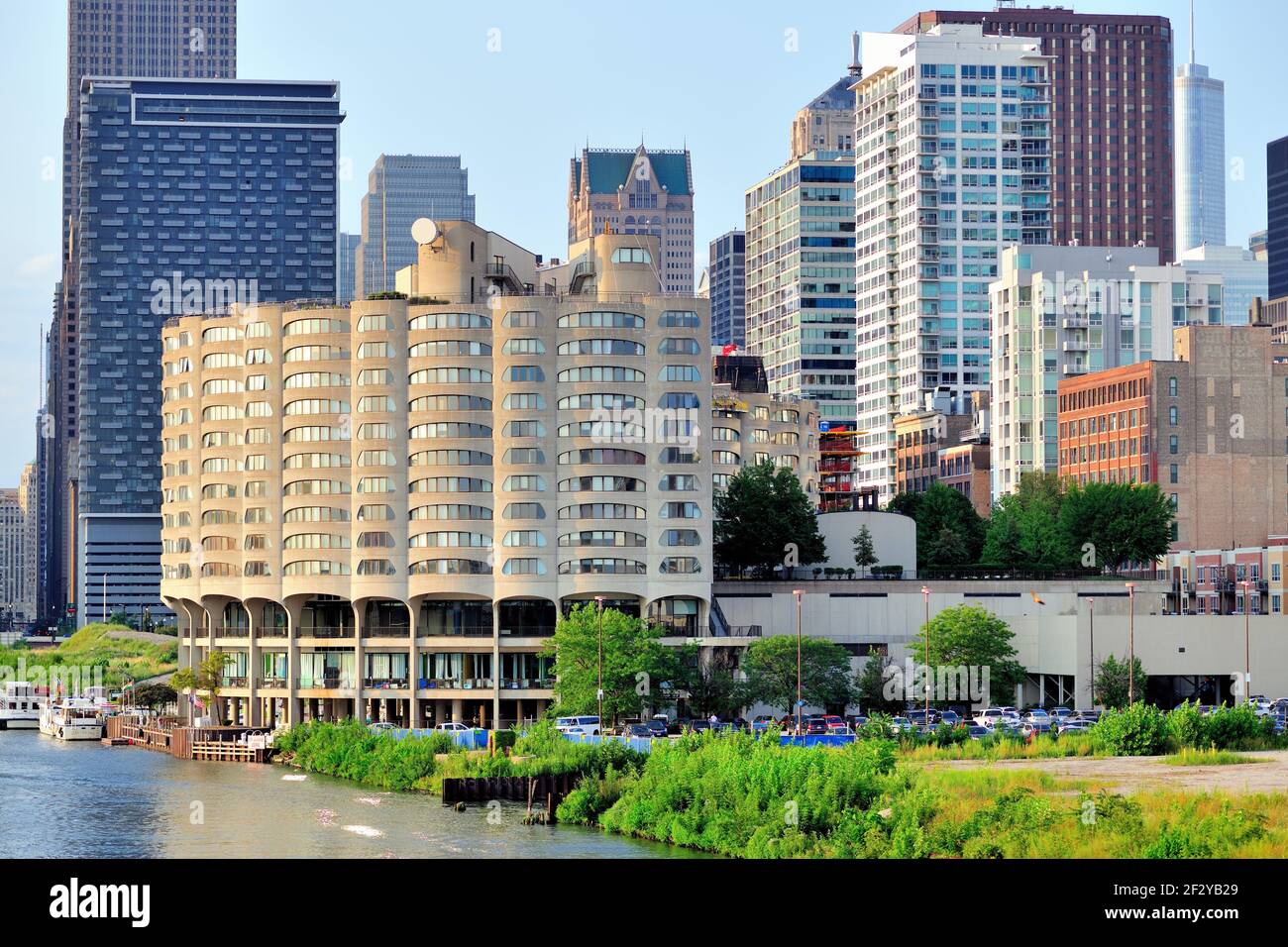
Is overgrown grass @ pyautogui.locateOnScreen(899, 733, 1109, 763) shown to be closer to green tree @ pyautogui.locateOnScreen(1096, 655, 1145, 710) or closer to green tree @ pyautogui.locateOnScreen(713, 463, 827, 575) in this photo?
green tree @ pyautogui.locateOnScreen(1096, 655, 1145, 710)

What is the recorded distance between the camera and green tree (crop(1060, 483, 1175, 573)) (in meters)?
170

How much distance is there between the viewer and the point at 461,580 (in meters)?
139

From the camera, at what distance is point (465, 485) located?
139m

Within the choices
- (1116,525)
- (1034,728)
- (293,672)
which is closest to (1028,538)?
(1116,525)

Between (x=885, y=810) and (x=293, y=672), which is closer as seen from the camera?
(x=885, y=810)

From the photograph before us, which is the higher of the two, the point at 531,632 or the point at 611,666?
the point at 531,632

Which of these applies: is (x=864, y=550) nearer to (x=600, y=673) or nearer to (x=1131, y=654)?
(x=1131, y=654)

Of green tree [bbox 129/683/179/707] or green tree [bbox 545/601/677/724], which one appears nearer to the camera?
green tree [bbox 545/601/677/724]

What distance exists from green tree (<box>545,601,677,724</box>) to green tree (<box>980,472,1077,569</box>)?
165 feet

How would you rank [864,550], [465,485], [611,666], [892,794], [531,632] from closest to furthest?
[892,794]
[611,666]
[465,485]
[531,632]
[864,550]

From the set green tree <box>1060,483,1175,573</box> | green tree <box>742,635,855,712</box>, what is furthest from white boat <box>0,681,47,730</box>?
green tree <box>1060,483,1175,573</box>

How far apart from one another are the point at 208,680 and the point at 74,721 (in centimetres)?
1047
